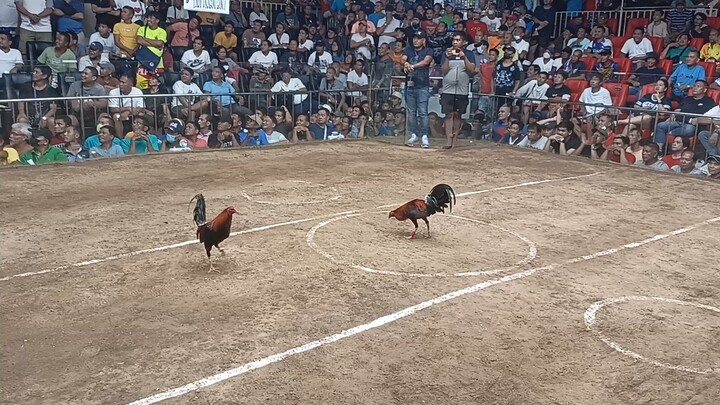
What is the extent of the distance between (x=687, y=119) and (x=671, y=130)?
1.08ft

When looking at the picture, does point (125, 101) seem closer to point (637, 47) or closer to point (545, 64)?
point (545, 64)

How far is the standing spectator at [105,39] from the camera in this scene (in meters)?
12.5

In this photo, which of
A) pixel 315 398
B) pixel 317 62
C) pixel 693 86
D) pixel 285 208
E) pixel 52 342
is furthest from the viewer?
pixel 317 62

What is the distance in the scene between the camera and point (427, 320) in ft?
16.5

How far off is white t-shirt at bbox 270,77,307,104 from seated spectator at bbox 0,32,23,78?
4.46 m

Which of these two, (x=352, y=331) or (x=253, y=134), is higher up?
(x=253, y=134)

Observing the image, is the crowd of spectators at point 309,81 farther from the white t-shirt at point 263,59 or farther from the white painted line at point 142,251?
the white painted line at point 142,251

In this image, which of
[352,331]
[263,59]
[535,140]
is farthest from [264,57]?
[352,331]

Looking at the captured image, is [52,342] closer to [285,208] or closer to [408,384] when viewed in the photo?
[408,384]

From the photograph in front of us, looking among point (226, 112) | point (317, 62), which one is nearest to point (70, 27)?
point (226, 112)

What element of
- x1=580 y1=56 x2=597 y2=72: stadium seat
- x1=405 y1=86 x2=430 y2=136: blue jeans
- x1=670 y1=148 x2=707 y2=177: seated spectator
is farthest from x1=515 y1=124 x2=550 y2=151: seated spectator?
x1=670 y1=148 x2=707 y2=177: seated spectator

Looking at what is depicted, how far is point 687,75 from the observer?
12.5 m

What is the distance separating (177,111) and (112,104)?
1.13 metres

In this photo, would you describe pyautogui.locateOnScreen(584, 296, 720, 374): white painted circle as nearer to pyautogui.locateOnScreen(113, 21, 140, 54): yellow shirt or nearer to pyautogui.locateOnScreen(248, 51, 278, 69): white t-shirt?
pyautogui.locateOnScreen(248, 51, 278, 69): white t-shirt
